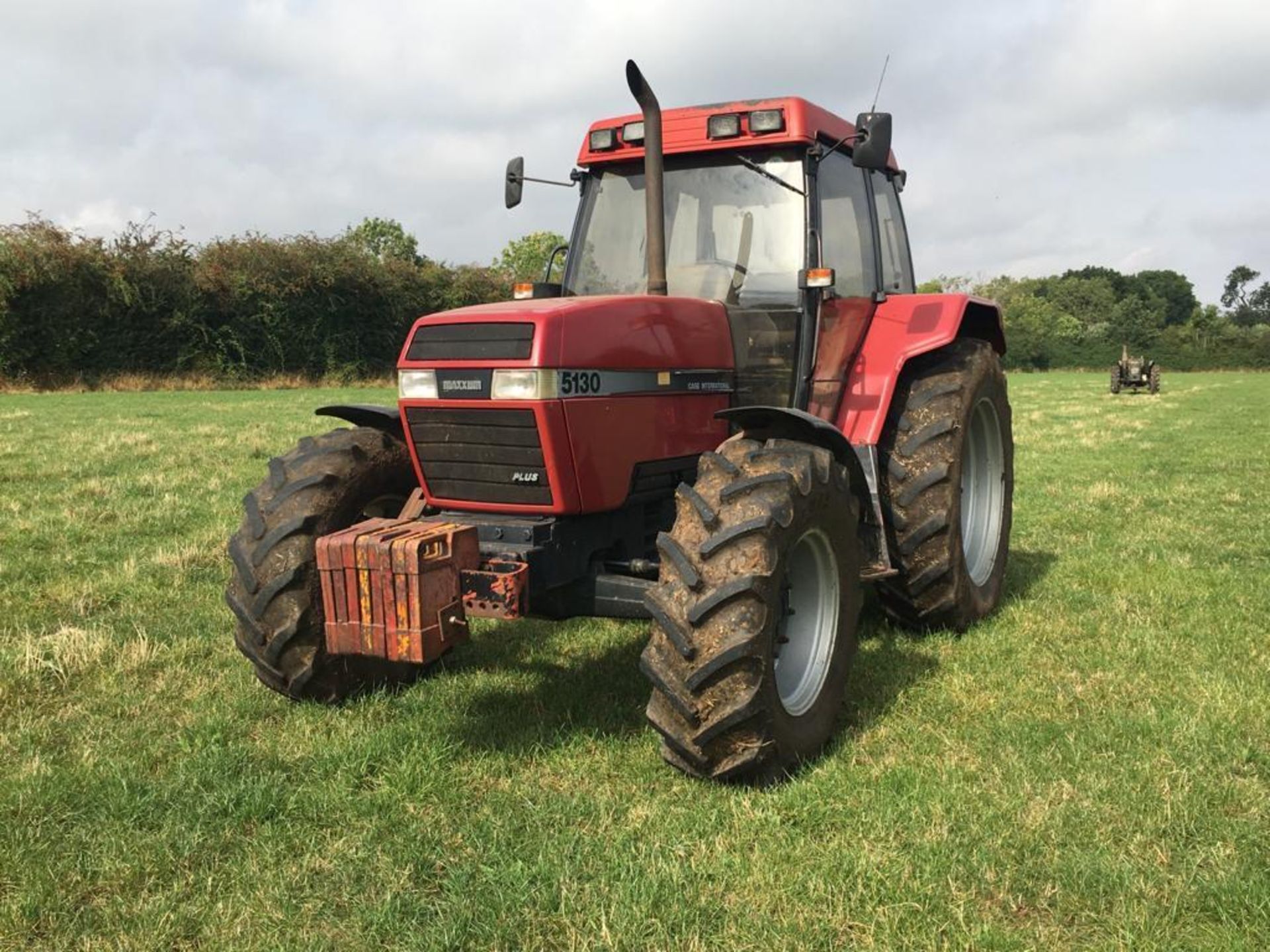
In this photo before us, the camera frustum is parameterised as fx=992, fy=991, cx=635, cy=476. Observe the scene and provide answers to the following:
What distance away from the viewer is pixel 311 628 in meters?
3.85

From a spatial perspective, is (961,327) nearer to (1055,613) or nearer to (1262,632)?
(1055,613)

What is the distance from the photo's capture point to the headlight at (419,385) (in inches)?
147

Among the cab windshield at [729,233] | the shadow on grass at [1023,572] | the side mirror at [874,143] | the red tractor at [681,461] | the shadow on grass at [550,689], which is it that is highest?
the side mirror at [874,143]

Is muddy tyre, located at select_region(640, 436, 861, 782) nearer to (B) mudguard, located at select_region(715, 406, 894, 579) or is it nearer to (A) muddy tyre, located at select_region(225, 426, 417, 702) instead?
(B) mudguard, located at select_region(715, 406, 894, 579)

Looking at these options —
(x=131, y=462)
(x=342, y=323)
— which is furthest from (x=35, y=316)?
(x=131, y=462)

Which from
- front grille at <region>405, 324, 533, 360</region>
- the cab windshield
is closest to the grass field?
front grille at <region>405, 324, 533, 360</region>

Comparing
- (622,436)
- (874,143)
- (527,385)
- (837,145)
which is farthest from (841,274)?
(527,385)

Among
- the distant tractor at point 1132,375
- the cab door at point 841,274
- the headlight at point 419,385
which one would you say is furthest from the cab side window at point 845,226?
the distant tractor at point 1132,375

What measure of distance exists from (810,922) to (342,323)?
1126 inches

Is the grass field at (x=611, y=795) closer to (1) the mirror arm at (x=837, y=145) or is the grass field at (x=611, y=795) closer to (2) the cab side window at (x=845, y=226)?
(2) the cab side window at (x=845, y=226)

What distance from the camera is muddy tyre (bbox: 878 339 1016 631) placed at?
4.70 m

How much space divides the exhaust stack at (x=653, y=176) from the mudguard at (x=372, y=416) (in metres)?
1.28

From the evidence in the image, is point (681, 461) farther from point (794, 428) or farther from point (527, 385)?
point (527, 385)

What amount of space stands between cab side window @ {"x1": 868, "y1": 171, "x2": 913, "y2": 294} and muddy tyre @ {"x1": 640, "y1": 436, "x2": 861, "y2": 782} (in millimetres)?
2238
